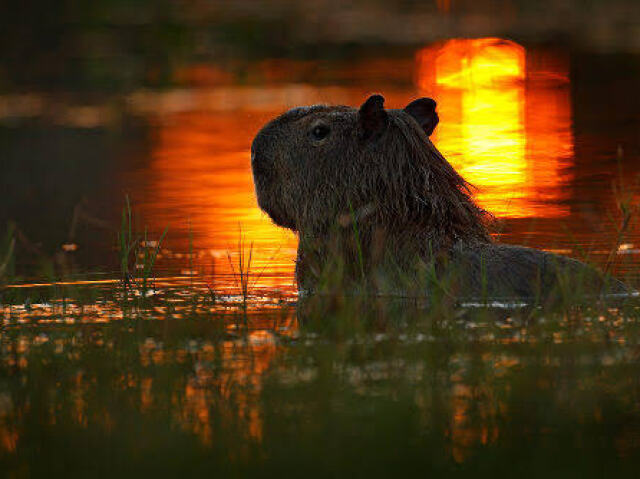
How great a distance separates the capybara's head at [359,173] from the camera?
7.34 m

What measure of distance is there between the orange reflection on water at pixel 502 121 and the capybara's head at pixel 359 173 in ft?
1.58

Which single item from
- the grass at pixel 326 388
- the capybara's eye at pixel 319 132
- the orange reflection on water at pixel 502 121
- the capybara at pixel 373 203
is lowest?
the grass at pixel 326 388

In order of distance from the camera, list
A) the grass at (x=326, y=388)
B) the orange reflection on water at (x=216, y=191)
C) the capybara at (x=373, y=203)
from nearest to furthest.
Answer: the grass at (x=326, y=388), the capybara at (x=373, y=203), the orange reflection on water at (x=216, y=191)

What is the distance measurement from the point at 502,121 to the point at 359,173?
364 inches

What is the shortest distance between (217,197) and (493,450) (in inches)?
293

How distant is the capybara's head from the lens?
7.34m

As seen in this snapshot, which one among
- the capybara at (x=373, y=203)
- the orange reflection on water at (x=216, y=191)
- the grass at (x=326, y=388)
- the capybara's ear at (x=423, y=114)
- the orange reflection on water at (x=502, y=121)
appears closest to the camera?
the grass at (x=326, y=388)

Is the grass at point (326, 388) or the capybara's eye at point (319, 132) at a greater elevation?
the capybara's eye at point (319, 132)

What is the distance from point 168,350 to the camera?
19.5 ft

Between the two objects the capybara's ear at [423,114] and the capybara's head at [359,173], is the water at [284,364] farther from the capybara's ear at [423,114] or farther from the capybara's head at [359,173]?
the capybara's ear at [423,114]

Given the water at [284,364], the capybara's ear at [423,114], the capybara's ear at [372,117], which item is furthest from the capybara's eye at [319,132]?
the water at [284,364]

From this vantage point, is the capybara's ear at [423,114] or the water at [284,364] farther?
the capybara's ear at [423,114]

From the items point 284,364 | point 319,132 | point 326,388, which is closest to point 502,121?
point 319,132

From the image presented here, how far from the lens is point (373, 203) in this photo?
24.3 feet
